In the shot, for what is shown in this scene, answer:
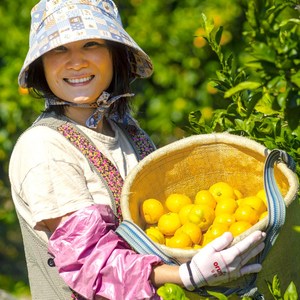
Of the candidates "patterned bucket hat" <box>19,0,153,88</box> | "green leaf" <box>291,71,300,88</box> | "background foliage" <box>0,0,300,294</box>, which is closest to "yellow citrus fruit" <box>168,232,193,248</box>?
"patterned bucket hat" <box>19,0,153,88</box>

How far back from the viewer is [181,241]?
244cm

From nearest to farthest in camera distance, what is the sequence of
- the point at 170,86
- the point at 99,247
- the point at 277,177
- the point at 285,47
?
the point at 285,47 < the point at 99,247 < the point at 277,177 < the point at 170,86

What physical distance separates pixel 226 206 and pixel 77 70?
591 mm

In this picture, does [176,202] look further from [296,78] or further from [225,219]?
[296,78]

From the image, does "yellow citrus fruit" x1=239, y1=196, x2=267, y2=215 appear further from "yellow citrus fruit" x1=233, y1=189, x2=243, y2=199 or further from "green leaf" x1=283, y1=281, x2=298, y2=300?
"green leaf" x1=283, y1=281, x2=298, y2=300

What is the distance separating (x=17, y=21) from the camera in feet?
16.5

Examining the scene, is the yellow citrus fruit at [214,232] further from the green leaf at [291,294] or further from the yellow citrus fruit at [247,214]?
the green leaf at [291,294]

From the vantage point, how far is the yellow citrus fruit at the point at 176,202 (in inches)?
105

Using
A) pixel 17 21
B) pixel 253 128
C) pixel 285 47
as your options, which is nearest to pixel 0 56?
pixel 17 21

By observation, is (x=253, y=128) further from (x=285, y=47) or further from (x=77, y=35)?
(x=285, y=47)

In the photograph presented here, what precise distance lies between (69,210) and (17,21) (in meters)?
2.77

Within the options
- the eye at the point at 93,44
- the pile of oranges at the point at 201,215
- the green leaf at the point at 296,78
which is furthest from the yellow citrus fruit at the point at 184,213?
the green leaf at the point at 296,78

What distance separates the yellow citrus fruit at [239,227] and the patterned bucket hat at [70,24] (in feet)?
2.17

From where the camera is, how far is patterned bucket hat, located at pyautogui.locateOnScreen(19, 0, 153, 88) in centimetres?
263
